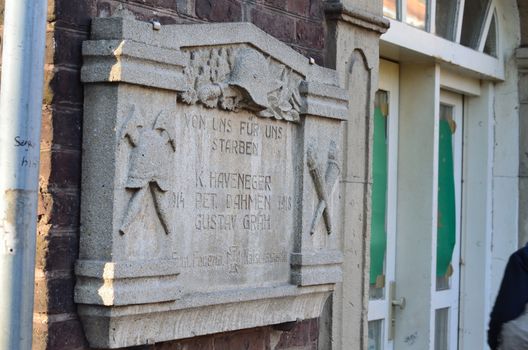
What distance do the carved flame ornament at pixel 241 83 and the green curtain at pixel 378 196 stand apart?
1.81m

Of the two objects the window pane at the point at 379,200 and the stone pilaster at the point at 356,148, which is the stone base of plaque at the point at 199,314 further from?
the window pane at the point at 379,200

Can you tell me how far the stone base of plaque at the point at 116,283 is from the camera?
375 centimetres

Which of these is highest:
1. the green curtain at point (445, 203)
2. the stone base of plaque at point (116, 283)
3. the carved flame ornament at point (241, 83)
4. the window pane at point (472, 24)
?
the window pane at point (472, 24)

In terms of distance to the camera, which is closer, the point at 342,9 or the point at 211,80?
the point at 211,80

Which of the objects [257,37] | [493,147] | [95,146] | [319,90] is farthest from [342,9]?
[493,147]

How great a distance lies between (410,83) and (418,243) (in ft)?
3.10

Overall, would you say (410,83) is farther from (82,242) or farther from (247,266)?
(82,242)

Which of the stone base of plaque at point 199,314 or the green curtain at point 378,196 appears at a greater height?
the green curtain at point 378,196

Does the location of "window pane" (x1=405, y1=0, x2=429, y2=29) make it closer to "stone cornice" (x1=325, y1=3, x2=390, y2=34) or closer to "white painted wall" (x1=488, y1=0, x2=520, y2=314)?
"stone cornice" (x1=325, y1=3, x2=390, y2=34)

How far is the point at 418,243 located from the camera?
22.0 feet

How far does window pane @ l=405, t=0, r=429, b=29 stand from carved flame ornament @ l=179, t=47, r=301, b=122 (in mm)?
2018

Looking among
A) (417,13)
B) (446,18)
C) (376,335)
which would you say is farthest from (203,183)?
(446,18)

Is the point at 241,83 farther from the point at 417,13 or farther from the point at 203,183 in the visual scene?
the point at 417,13

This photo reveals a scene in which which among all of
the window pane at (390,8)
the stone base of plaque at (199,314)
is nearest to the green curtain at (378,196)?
the window pane at (390,8)
